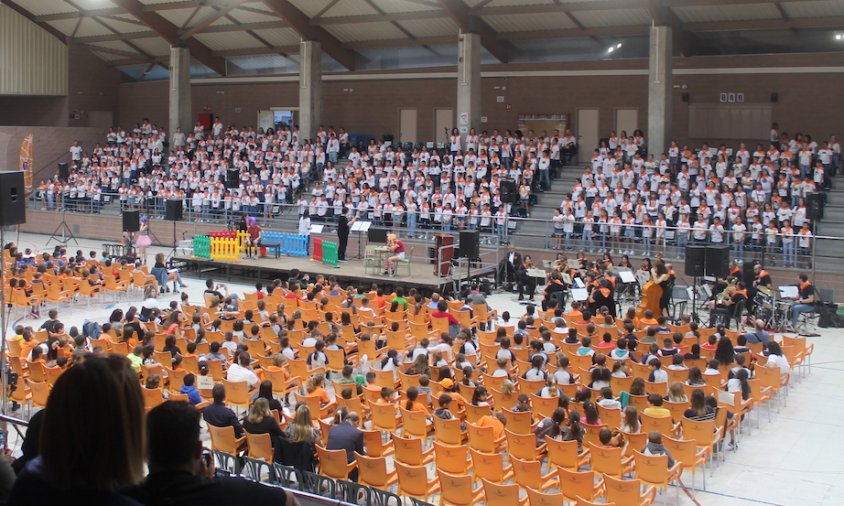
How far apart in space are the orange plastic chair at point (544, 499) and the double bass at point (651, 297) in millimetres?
11809

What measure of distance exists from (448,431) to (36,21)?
1517 inches

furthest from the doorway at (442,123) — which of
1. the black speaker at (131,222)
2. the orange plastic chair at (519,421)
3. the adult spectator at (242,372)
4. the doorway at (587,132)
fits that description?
the orange plastic chair at (519,421)

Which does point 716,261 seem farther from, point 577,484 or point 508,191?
point 577,484

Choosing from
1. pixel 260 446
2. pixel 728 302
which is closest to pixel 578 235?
pixel 728 302

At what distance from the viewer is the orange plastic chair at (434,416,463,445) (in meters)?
11.6

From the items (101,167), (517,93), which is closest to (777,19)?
(517,93)

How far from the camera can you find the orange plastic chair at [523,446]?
11055mm

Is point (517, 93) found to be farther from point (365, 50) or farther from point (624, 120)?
point (365, 50)

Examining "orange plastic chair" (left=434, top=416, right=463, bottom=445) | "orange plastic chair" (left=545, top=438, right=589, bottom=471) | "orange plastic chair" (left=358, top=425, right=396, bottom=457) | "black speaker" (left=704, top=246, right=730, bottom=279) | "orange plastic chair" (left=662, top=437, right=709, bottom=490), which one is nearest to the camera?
"orange plastic chair" (left=545, top=438, right=589, bottom=471)

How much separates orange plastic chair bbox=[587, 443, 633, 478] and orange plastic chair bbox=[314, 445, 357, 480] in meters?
2.70

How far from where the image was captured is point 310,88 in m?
37.8

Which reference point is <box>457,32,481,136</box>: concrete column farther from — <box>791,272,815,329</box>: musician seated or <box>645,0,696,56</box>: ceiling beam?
<box>791,272,815,329</box>: musician seated

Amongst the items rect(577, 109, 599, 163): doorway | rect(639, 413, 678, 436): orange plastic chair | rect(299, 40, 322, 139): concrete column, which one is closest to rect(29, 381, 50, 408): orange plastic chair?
rect(639, 413, 678, 436): orange plastic chair

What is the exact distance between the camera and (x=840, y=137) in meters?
30.9
